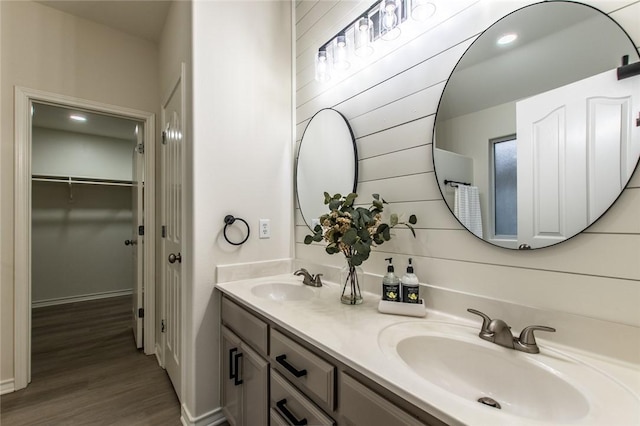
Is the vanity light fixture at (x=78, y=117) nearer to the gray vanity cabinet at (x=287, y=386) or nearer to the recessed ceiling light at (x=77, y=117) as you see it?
the recessed ceiling light at (x=77, y=117)

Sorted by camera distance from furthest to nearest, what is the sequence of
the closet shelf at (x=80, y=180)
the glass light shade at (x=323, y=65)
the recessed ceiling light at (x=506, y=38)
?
the closet shelf at (x=80, y=180) < the glass light shade at (x=323, y=65) < the recessed ceiling light at (x=506, y=38)

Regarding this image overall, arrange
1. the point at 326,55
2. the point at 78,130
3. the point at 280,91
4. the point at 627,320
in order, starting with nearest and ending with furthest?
the point at 627,320 < the point at 326,55 < the point at 280,91 < the point at 78,130

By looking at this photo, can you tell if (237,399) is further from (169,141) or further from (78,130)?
(78,130)

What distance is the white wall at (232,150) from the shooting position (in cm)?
149

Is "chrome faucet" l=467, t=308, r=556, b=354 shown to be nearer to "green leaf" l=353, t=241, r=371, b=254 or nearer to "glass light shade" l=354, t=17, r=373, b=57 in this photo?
"green leaf" l=353, t=241, r=371, b=254

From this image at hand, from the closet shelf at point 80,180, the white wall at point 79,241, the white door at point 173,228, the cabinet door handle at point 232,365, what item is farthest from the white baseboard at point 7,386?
the closet shelf at point 80,180

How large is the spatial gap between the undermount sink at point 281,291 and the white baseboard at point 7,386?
1.91 m

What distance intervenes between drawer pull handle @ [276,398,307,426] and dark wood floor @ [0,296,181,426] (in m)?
1.01

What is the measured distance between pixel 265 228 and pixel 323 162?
21.6 inches

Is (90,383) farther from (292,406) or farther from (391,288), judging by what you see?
(391,288)

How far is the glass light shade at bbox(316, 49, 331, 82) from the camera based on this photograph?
5.09 feet

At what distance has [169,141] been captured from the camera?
6.49ft

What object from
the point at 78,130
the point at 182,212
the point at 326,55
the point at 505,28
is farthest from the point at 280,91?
the point at 78,130

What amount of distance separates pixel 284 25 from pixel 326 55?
1.94ft
